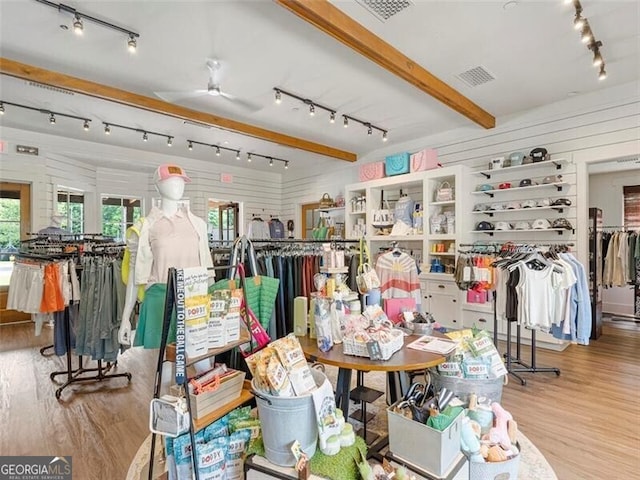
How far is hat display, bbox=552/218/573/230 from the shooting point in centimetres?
428

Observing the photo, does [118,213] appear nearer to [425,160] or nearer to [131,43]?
[131,43]

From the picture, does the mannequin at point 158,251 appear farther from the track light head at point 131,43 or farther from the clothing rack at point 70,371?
the clothing rack at point 70,371

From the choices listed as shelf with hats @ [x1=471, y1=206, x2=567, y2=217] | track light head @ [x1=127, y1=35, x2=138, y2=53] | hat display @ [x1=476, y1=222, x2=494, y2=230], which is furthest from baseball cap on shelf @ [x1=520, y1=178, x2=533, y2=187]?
track light head @ [x1=127, y1=35, x2=138, y2=53]

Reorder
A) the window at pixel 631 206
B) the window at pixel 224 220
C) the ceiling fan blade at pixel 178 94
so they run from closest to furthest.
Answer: the ceiling fan blade at pixel 178 94, the window at pixel 631 206, the window at pixel 224 220

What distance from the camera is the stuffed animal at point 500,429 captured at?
6.13 feet

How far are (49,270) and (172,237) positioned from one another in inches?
81.9

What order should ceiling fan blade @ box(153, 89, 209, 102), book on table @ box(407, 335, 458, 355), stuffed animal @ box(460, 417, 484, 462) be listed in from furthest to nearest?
ceiling fan blade @ box(153, 89, 209, 102) < book on table @ box(407, 335, 458, 355) < stuffed animal @ box(460, 417, 484, 462)

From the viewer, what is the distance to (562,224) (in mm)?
4312

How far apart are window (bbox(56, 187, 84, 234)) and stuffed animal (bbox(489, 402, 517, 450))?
24.0ft

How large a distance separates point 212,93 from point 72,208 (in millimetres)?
5220

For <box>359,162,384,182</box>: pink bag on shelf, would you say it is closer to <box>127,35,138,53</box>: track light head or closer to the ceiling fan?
the ceiling fan

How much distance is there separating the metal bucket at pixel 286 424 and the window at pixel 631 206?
7497mm

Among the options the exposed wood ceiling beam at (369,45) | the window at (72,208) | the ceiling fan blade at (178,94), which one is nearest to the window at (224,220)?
the window at (72,208)

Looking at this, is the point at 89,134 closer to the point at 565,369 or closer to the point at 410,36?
the point at 410,36
